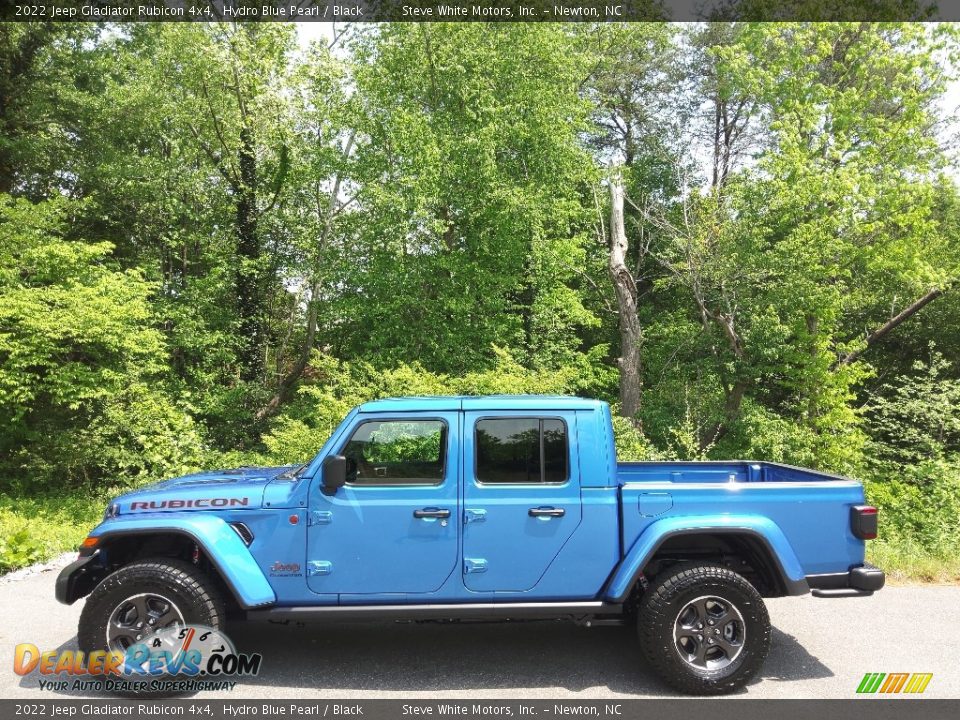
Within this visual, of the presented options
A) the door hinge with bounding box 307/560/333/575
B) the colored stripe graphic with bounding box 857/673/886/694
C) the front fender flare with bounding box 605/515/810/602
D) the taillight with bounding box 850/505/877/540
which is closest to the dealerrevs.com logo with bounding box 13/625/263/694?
the door hinge with bounding box 307/560/333/575

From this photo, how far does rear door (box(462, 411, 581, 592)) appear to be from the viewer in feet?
14.3

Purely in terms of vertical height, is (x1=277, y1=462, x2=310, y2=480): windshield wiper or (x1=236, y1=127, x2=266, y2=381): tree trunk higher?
(x1=236, y1=127, x2=266, y2=381): tree trunk

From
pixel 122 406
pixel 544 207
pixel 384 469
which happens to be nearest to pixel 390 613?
pixel 384 469

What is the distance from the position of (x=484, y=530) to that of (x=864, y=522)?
2.43 m

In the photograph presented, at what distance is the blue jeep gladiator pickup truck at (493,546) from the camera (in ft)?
13.9

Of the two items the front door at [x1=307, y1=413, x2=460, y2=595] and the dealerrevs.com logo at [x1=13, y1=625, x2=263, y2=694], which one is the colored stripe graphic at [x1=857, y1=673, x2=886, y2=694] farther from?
the dealerrevs.com logo at [x1=13, y1=625, x2=263, y2=694]

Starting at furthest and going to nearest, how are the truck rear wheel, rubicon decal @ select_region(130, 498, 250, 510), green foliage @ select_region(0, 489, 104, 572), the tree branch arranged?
the tree branch
green foliage @ select_region(0, 489, 104, 572)
rubicon decal @ select_region(130, 498, 250, 510)
the truck rear wheel

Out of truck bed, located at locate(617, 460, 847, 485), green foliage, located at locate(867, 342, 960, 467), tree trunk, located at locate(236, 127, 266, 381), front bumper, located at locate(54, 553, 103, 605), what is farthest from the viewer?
tree trunk, located at locate(236, 127, 266, 381)

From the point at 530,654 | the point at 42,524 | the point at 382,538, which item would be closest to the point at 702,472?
the point at 530,654

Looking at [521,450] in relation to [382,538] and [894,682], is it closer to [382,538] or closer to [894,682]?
[382,538]

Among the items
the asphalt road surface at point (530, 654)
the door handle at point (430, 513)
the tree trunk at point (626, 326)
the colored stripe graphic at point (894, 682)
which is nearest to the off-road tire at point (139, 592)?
the asphalt road surface at point (530, 654)

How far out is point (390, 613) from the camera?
4.28m

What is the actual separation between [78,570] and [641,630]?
11.9ft

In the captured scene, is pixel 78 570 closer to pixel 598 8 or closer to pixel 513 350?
pixel 513 350
